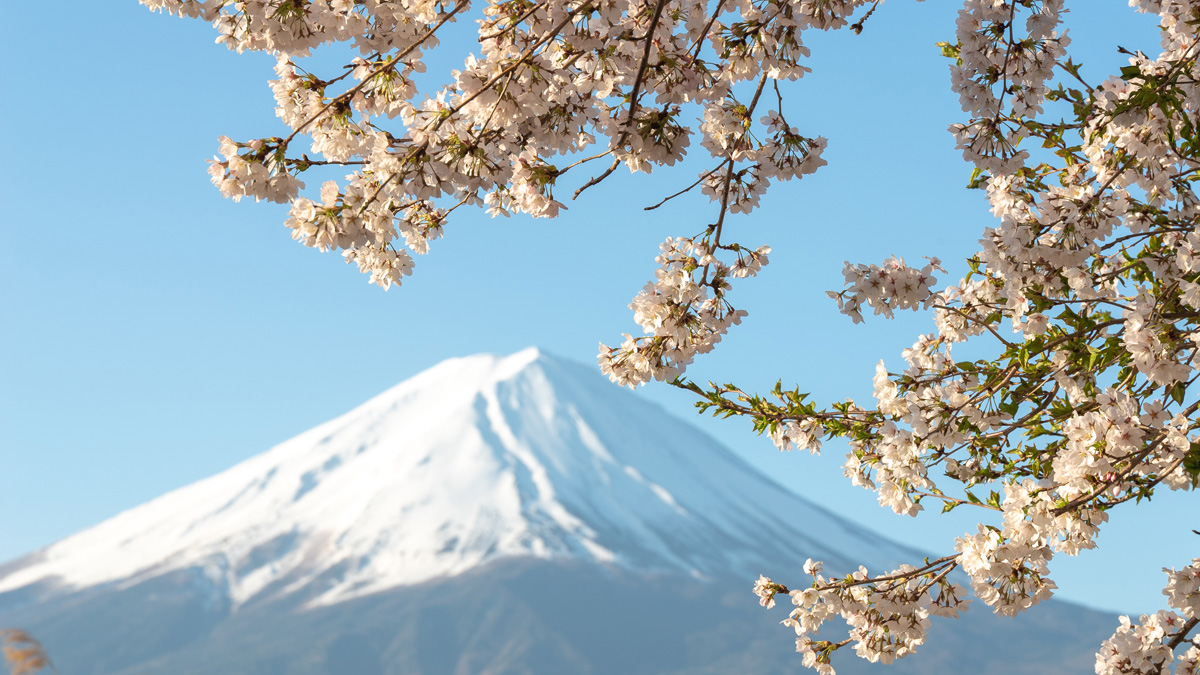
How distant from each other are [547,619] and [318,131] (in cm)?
15754

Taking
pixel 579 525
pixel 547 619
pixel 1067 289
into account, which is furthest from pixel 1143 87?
pixel 579 525

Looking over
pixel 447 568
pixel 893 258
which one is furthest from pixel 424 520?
pixel 893 258

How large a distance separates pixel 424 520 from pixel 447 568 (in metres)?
9.09

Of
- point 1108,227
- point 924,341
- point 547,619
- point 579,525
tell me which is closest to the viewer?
point 1108,227

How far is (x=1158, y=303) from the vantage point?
3.73 metres

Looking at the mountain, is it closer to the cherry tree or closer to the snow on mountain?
the snow on mountain

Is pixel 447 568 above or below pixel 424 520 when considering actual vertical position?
below

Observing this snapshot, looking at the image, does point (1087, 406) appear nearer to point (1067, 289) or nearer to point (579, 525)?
point (1067, 289)

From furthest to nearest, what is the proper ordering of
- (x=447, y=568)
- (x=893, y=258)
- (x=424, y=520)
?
1. (x=424, y=520)
2. (x=447, y=568)
3. (x=893, y=258)

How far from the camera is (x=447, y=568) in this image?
543 feet

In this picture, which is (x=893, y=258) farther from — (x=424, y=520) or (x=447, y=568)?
(x=424, y=520)

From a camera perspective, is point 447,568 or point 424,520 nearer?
point 447,568

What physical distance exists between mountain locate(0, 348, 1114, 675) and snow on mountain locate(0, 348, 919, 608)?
356 mm

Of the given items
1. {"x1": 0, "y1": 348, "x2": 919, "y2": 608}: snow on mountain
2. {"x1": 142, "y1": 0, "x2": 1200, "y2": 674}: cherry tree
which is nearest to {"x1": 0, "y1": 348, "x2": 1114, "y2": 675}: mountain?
{"x1": 0, "y1": 348, "x2": 919, "y2": 608}: snow on mountain
